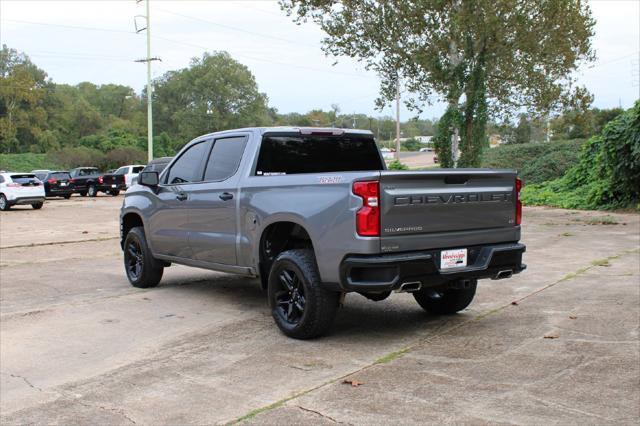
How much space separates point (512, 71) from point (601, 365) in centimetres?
2467

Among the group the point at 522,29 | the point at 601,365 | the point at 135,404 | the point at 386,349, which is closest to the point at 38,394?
the point at 135,404

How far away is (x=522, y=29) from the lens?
2409 centimetres

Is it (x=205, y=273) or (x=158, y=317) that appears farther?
(x=205, y=273)

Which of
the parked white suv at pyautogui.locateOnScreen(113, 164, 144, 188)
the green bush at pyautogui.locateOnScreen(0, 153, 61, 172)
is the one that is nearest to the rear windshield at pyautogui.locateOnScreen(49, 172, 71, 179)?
the parked white suv at pyautogui.locateOnScreen(113, 164, 144, 188)

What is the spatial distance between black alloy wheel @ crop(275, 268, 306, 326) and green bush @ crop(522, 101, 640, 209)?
1588 centimetres

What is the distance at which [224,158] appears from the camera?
7.69m

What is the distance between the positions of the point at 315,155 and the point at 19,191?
2452 centimetres

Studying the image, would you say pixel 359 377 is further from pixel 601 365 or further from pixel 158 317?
pixel 158 317

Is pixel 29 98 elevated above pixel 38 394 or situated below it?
above

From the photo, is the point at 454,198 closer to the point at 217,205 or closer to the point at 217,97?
the point at 217,205

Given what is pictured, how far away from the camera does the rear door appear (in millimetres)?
7277

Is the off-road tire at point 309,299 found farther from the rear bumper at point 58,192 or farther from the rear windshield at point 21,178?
the rear bumper at point 58,192

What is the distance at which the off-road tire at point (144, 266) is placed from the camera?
8.95 m

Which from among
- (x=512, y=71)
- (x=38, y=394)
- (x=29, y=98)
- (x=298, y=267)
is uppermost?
(x=29, y=98)
